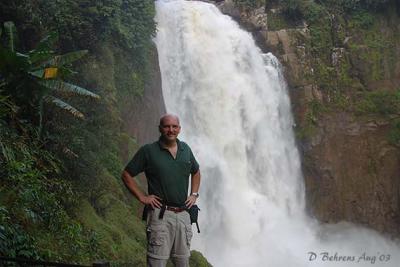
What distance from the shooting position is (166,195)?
427 cm

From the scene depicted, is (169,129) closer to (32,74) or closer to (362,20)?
(32,74)

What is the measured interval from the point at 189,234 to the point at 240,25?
19.0 m

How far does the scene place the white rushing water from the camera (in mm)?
17047

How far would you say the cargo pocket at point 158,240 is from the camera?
4215 mm

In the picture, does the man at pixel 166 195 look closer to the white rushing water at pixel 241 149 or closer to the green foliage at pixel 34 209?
the green foliage at pixel 34 209

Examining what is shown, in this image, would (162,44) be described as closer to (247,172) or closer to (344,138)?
(247,172)

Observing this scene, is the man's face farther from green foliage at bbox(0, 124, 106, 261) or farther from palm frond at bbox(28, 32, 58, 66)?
palm frond at bbox(28, 32, 58, 66)

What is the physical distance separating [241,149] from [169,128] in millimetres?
14352

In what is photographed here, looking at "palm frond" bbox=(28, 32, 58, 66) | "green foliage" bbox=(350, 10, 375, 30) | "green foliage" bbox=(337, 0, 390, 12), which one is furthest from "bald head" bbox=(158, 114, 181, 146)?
A: "green foliage" bbox=(337, 0, 390, 12)

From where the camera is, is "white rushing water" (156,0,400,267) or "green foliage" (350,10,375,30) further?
"green foliage" (350,10,375,30)

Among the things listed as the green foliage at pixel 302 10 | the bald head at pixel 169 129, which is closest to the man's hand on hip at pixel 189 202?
the bald head at pixel 169 129

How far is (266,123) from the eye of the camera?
65.9 ft

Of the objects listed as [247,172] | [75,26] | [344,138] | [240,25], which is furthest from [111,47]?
[344,138]

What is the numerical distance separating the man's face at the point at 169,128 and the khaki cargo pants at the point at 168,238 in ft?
2.04
